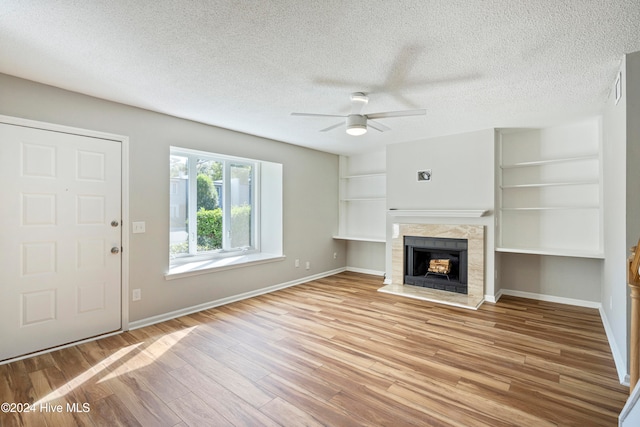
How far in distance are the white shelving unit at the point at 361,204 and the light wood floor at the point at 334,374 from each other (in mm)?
2473

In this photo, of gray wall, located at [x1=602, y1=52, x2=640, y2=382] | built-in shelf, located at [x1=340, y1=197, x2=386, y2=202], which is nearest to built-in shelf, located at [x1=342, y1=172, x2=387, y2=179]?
built-in shelf, located at [x1=340, y1=197, x2=386, y2=202]

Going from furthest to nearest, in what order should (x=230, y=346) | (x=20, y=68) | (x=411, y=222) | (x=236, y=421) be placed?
(x=411, y=222)
(x=230, y=346)
(x=20, y=68)
(x=236, y=421)

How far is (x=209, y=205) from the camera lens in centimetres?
461

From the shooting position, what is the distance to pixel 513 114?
355 cm

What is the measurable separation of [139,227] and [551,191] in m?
5.30

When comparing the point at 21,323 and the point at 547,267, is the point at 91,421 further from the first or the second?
the point at 547,267

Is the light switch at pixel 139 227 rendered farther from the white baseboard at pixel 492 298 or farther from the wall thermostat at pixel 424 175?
the white baseboard at pixel 492 298

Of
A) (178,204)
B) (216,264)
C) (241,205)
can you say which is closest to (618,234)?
(216,264)

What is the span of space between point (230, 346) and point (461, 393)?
6.50 feet

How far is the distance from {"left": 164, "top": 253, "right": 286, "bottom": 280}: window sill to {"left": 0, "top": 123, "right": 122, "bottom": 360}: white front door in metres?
0.66

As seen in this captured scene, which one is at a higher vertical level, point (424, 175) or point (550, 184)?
point (424, 175)

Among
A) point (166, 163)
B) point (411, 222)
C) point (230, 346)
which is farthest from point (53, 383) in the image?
point (411, 222)

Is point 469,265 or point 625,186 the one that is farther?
point 469,265

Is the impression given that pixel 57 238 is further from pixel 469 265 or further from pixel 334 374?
pixel 469 265
